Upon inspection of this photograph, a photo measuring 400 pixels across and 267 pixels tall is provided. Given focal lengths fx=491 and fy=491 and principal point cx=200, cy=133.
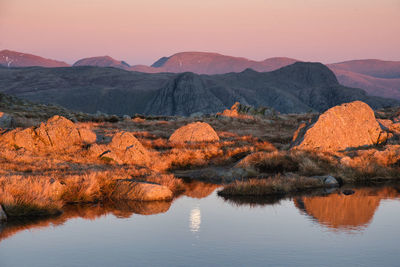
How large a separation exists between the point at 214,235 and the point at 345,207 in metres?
5.96

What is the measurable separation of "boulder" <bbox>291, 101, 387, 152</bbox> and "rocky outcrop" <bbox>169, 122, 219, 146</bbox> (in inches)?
290

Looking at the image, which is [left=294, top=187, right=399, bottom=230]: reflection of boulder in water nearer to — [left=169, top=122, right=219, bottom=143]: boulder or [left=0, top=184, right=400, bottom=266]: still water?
[left=0, top=184, right=400, bottom=266]: still water

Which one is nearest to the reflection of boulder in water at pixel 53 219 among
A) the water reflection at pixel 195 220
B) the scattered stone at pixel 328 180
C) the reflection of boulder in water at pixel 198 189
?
the water reflection at pixel 195 220

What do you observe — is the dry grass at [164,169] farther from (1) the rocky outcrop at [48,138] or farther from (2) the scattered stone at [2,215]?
(1) the rocky outcrop at [48,138]

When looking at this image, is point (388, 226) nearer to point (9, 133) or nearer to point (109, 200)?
point (109, 200)

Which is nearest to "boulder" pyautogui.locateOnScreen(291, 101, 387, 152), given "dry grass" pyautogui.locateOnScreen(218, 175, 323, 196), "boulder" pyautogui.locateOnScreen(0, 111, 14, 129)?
"dry grass" pyautogui.locateOnScreen(218, 175, 323, 196)

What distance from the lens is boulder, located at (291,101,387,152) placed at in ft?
84.6

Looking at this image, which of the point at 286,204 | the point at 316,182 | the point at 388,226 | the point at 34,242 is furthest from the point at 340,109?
the point at 34,242

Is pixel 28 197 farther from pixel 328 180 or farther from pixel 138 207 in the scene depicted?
pixel 328 180

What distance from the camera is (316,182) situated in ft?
67.8

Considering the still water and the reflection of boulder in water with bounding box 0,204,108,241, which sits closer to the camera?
the still water

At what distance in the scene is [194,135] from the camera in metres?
33.0

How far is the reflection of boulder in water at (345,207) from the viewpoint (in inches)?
587

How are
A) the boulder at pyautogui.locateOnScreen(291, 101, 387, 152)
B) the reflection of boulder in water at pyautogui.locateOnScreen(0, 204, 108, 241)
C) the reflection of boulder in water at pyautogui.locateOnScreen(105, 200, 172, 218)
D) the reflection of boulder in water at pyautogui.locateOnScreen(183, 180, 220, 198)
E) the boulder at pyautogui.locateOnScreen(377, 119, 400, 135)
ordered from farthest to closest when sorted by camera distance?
the boulder at pyautogui.locateOnScreen(377, 119, 400, 135), the boulder at pyautogui.locateOnScreen(291, 101, 387, 152), the reflection of boulder in water at pyautogui.locateOnScreen(183, 180, 220, 198), the reflection of boulder in water at pyautogui.locateOnScreen(105, 200, 172, 218), the reflection of boulder in water at pyautogui.locateOnScreen(0, 204, 108, 241)
